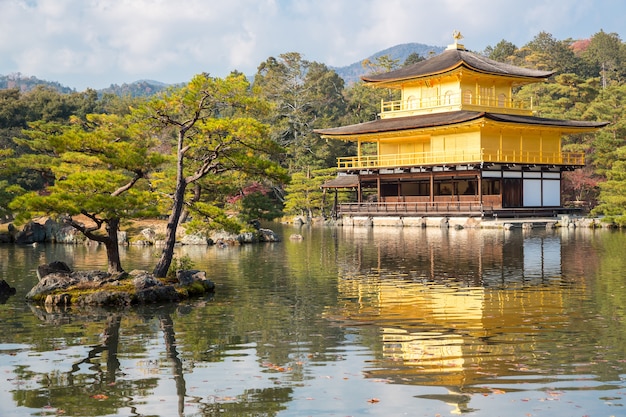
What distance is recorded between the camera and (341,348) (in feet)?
37.8

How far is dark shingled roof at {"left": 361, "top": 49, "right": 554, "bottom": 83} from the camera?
53.0 m

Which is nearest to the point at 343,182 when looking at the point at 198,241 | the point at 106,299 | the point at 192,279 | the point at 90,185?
the point at 198,241

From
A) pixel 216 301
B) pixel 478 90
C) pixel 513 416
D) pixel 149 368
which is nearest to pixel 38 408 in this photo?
pixel 149 368

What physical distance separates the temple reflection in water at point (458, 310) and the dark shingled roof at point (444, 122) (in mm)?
20511

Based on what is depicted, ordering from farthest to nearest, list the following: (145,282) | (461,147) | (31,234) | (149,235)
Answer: (461,147), (31,234), (149,235), (145,282)

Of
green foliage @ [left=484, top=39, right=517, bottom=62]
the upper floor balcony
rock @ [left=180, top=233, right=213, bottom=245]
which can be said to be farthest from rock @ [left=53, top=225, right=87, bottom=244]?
green foliage @ [left=484, top=39, right=517, bottom=62]

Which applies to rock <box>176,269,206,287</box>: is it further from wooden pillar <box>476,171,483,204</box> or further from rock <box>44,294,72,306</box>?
wooden pillar <box>476,171,483,204</box>

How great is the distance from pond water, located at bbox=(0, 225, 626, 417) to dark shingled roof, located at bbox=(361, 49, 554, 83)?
3225cm

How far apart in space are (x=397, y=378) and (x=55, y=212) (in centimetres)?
1041

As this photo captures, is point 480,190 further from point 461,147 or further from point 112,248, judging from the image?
point 112,248

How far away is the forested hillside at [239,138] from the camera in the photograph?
18.2 metres

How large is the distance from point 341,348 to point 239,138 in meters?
8.42

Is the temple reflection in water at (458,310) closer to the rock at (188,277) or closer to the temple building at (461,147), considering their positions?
the rock at (188,277)

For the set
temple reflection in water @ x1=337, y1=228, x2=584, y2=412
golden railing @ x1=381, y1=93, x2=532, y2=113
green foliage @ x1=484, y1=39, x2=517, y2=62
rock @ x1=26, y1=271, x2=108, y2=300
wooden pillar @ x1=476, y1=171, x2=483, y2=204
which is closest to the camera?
temple reflection in water @ x1=337, y1=228, x2=584, y2=412
